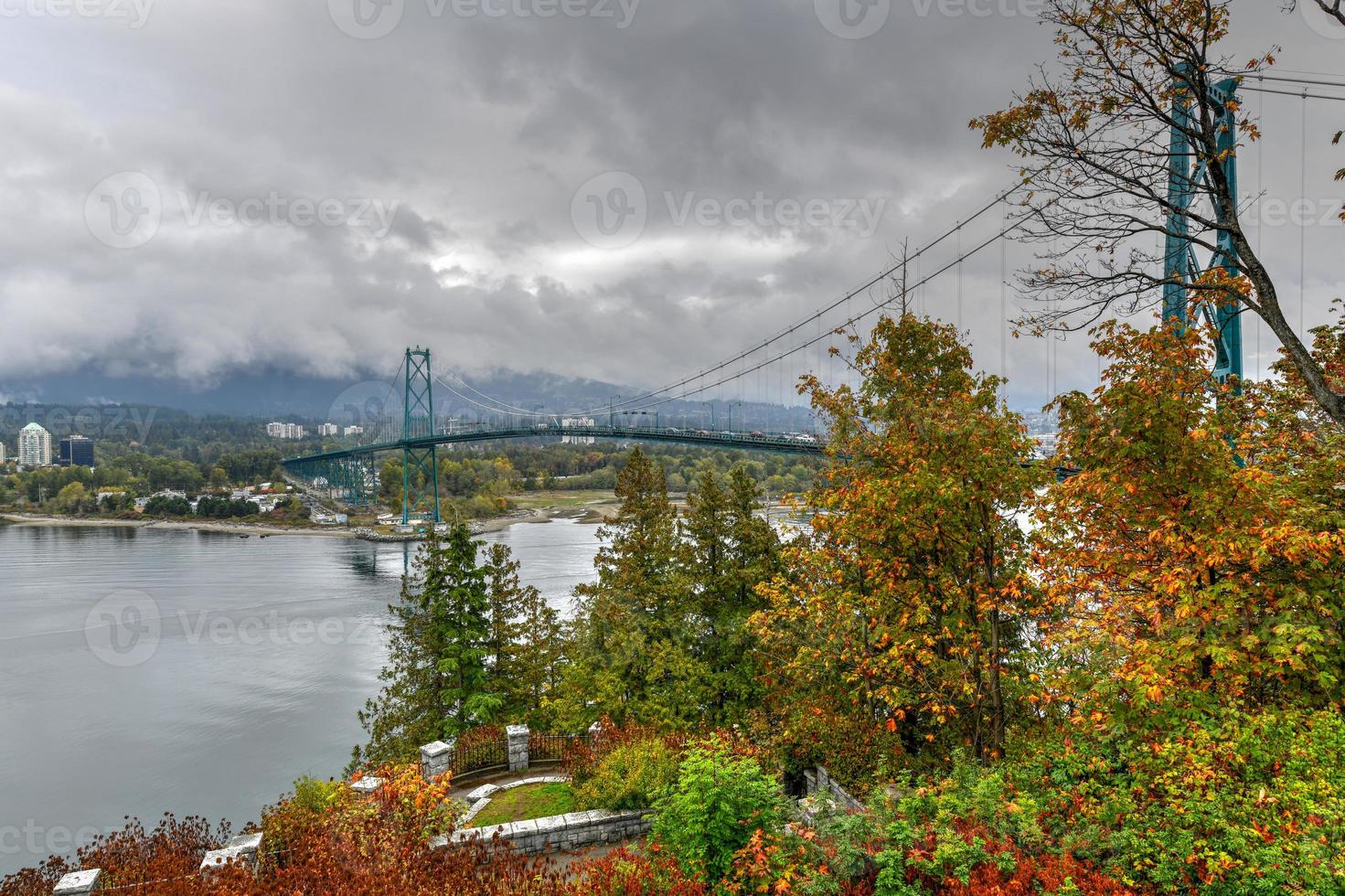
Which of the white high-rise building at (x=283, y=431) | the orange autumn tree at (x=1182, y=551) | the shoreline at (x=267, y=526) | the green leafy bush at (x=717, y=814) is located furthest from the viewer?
the white high-rise building at (x=283, y=431)

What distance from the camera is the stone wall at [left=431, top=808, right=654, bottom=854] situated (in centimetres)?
671

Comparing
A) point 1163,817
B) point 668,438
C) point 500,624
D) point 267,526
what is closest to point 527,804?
point 500,624

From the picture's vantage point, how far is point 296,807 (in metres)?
6.94

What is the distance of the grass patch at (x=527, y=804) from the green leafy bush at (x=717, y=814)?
349 cm

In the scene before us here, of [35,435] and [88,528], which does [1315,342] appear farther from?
[35,435]

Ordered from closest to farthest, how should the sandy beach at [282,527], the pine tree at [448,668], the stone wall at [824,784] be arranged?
the stone wall at [824,784] < the pine tree at [448,668] < the sandy beach at [282,527]

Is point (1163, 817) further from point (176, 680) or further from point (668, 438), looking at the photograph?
point (668, 438)

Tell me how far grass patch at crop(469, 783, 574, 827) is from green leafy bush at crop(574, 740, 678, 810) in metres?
0.64

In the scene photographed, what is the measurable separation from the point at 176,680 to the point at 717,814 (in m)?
25.8

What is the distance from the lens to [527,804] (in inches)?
325

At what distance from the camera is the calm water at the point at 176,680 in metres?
15.2

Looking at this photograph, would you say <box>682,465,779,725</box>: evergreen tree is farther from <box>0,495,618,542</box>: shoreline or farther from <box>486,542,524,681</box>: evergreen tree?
<box>0,495,618,542</box>: shoreline

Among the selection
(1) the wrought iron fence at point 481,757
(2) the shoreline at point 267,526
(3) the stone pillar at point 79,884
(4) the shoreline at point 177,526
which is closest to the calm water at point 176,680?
(1) the wrought iron fence at point 481,757

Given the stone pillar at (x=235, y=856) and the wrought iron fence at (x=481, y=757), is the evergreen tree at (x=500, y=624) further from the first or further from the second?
the stone pillar at (x=235, y=856)
